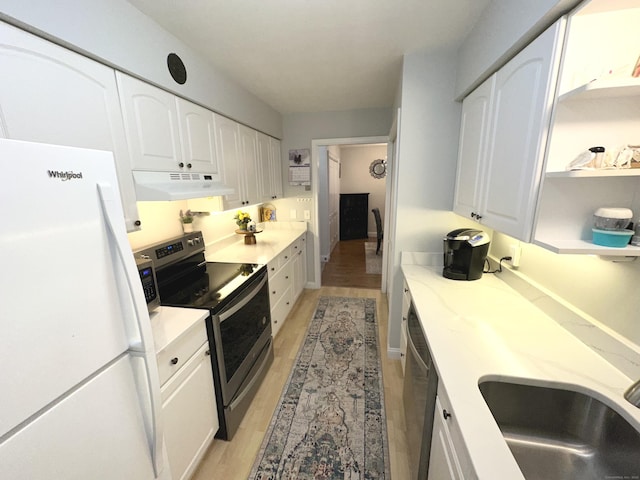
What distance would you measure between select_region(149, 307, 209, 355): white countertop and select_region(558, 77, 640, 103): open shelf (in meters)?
1.77

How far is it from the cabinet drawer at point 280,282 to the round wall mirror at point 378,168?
186 inches

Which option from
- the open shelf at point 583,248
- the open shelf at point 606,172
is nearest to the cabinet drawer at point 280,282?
the open shelf at point 583,248

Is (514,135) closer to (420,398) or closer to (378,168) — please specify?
(420,398)

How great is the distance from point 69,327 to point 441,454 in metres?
1.27

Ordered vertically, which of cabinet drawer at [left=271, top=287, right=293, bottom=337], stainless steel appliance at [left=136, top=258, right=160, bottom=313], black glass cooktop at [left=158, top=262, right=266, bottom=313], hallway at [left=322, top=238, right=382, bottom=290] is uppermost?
stainless steel appliance at [left=136, top=258, right=160, bottom=313]

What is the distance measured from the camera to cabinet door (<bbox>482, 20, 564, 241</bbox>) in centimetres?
95

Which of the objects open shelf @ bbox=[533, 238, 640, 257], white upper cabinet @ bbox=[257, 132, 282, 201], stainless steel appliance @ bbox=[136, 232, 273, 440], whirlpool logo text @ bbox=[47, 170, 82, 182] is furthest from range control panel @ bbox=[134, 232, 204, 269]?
open shelf @ bbox=[533, 238, 640, 257]

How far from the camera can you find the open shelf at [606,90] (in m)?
0.77

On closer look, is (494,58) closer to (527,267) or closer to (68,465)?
(527,267)

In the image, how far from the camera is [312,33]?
1.56 m

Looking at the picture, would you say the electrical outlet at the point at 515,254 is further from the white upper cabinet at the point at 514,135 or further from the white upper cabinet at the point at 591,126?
the white upper cabinet at the point at 591,126

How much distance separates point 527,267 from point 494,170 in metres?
0.64

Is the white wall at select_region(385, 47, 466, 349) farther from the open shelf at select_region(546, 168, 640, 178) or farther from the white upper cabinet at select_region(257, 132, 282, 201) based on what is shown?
the white upper cabinet at select_region(257, 132, 282, 201)

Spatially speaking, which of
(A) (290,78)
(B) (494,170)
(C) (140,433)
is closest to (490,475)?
(C) (140,433)
